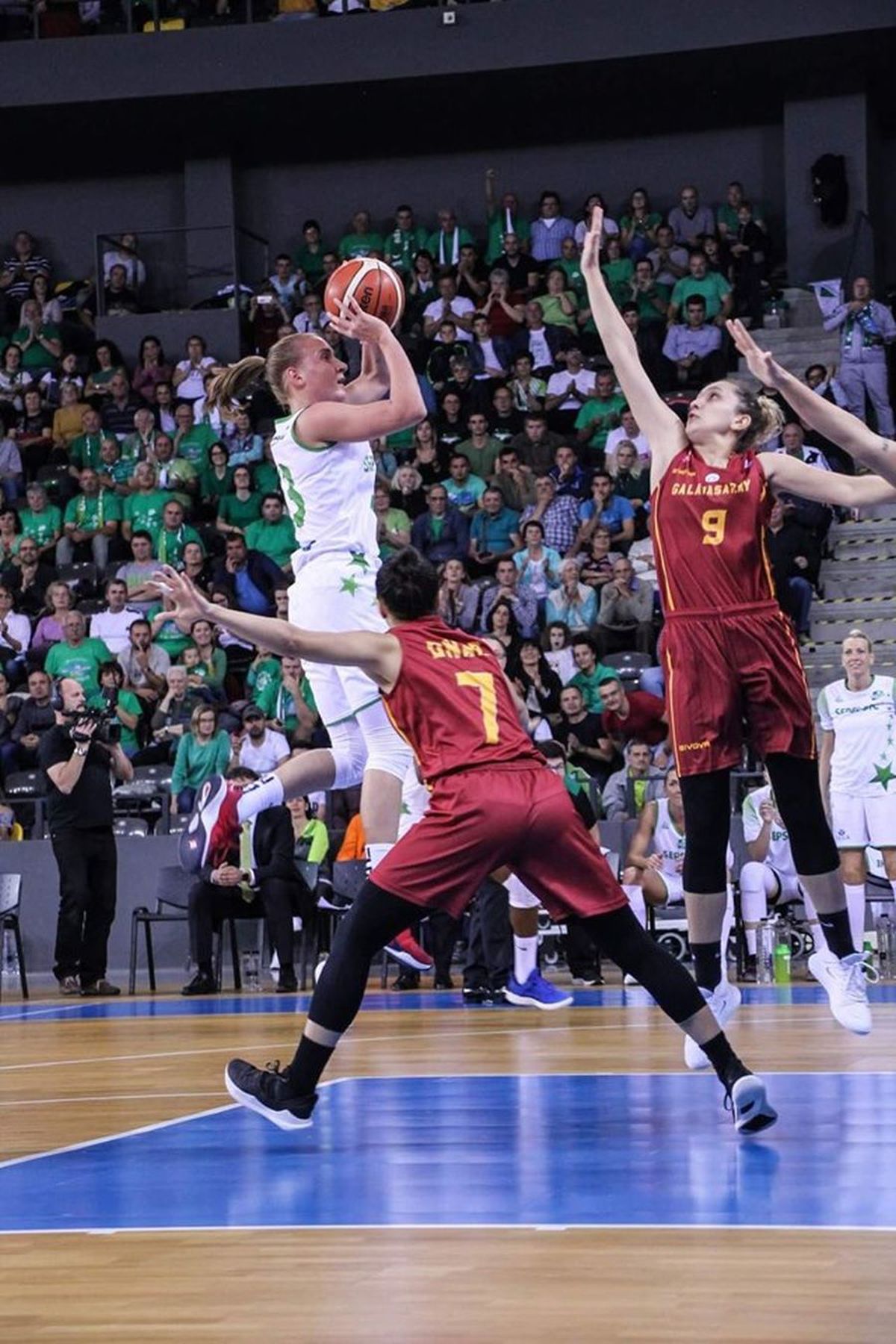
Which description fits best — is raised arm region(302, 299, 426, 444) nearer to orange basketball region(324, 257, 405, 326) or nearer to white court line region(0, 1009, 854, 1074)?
orange basketball region(324, 257, 405, 326)

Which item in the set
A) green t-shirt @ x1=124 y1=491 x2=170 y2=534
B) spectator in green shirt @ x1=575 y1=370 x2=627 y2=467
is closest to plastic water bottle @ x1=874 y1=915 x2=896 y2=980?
spectator in green shirt @ x1=575 y1=370 x2=627 y2=467

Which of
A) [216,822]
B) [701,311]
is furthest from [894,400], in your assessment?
[216,822]

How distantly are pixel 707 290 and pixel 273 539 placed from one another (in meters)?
4.98

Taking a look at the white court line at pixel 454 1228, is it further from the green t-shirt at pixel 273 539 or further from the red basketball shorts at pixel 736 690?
the green t-shirt at pixel 273 539

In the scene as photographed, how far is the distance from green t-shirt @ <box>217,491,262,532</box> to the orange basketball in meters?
10.8

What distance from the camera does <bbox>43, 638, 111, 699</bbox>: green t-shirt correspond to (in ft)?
51.5

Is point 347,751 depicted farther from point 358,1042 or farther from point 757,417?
point 757,417

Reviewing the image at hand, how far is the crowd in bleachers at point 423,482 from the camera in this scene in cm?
1498

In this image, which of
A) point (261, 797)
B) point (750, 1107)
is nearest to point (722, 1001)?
point (750, 1107)

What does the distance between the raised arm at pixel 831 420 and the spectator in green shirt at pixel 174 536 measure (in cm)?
1195

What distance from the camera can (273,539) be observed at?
17172 millimetres

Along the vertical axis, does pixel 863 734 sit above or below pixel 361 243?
below

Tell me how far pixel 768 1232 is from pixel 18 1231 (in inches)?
57.0

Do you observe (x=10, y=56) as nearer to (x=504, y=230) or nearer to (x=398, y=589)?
(x=504, y=230)
